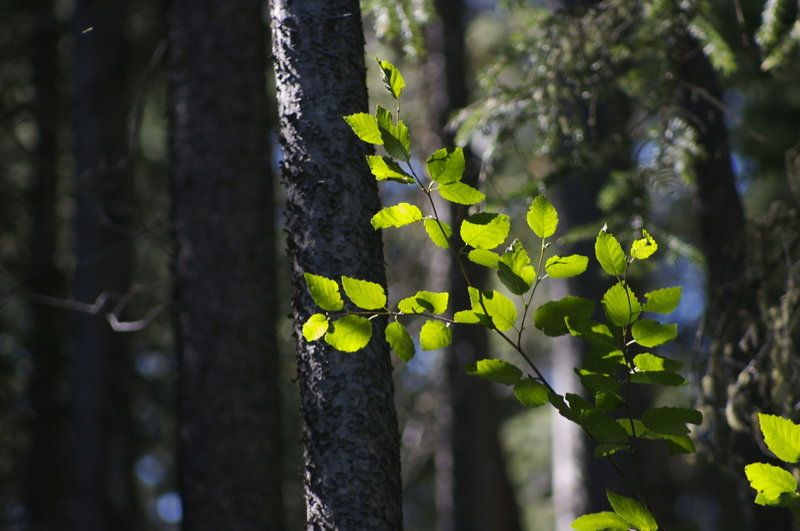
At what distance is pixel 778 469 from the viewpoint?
158 cm

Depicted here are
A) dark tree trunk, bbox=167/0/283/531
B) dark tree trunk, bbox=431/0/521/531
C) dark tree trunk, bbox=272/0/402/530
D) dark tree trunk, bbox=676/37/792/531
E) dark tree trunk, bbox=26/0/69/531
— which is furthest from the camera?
dark tree trunk, bbox=26/0/69/531

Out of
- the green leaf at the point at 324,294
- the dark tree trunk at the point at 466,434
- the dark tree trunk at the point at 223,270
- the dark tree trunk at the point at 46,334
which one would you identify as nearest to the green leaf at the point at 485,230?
the green leaf at the point at 324,294

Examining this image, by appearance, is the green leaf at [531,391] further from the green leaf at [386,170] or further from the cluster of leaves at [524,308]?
the green leaf at [386,170]

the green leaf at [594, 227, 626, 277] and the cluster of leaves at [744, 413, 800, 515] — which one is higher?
the green leaf at [594, 227, 626, 277]

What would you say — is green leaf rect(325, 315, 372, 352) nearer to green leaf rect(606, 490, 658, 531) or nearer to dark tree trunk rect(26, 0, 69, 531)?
green leaf rect(606, 490, 658, 531)

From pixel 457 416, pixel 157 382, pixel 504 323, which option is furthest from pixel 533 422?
pixel 504 323

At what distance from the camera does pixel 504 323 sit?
1.78 metres

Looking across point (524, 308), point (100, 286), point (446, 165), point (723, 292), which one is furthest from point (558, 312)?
point (100, 286)

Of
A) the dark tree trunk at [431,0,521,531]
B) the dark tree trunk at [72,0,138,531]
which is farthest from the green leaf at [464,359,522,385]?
the dark tree trunk at [431,0,521,531]

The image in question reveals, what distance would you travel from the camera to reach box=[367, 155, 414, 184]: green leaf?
5.73 ft

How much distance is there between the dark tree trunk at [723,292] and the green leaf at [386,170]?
2.01 metres

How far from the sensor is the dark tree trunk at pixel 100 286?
6.61 metres

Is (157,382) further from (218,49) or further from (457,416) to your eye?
(218,49)

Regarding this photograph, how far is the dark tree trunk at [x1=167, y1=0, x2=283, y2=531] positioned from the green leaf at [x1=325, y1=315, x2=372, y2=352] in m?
2.81
